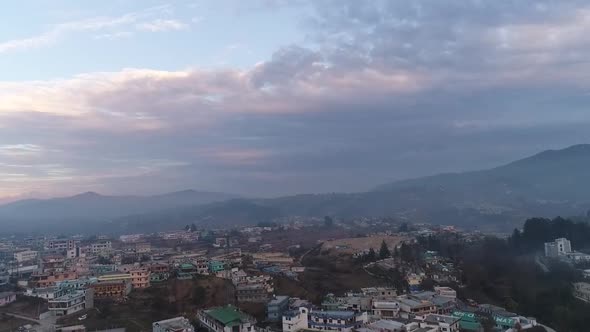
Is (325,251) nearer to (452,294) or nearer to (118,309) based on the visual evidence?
(452,294)

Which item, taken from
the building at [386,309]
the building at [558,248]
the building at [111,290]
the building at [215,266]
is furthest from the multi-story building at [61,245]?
the building at [558,248]

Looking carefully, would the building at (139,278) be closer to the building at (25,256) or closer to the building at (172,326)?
the building at (172,326)

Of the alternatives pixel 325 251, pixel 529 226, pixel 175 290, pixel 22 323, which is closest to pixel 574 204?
pixel 529 226

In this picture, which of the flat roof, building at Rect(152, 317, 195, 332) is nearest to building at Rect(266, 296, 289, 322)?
the flat roof

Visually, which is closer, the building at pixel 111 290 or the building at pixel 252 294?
the building at pixel 252 294


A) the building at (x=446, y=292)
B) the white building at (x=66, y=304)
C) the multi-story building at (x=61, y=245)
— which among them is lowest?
the building at (x=446, y=292)

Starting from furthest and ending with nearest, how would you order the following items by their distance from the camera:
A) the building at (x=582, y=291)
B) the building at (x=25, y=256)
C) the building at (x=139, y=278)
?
the building at (x=25, y=256) → the building at (x=139, y=278) → the building at (x=582, y=291)

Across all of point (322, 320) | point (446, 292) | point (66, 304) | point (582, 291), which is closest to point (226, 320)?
point (322, 320)

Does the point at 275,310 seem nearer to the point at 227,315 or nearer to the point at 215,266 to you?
the point at 227,315
